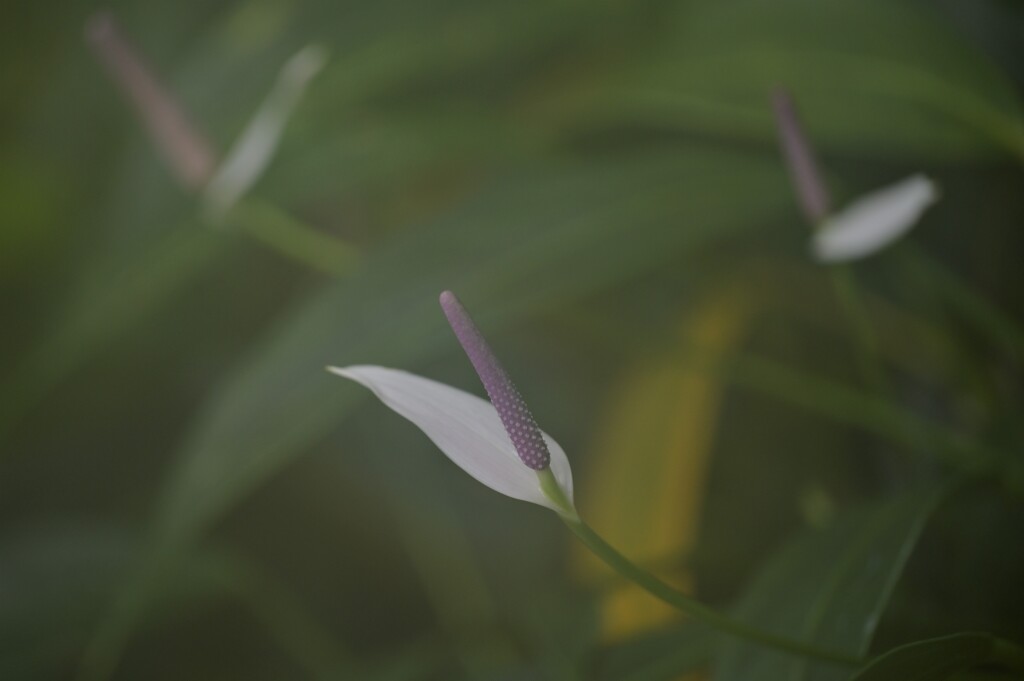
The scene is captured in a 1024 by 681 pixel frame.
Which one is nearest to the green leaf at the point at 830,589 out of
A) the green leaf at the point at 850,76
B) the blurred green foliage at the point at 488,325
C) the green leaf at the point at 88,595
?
the blurred green foliage at the point at 488,325

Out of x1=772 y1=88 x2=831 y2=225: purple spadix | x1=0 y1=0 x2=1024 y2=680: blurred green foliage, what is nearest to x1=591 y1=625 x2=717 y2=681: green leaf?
x1=0 y1=0 x2=1024 y2=680: blurred green foliage

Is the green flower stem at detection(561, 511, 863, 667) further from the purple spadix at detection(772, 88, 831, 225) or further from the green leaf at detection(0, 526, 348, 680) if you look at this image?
the green leaf at detection(0, 526, 348, 680)

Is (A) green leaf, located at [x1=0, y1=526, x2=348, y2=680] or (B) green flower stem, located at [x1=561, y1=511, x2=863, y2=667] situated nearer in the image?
(B) green flower stem, located at [x1=561, y1=511, x2=863, y2=667]

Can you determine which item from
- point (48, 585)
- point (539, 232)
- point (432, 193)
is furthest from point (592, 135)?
point (48, 585)

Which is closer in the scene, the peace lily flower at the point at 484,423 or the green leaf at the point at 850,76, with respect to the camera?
the peace lily flower at the point at 484,423

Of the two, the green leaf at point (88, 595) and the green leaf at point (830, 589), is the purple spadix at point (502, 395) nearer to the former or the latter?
the green leaf at point (830, 589)

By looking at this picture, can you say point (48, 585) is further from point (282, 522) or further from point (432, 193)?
point (432, 193)
